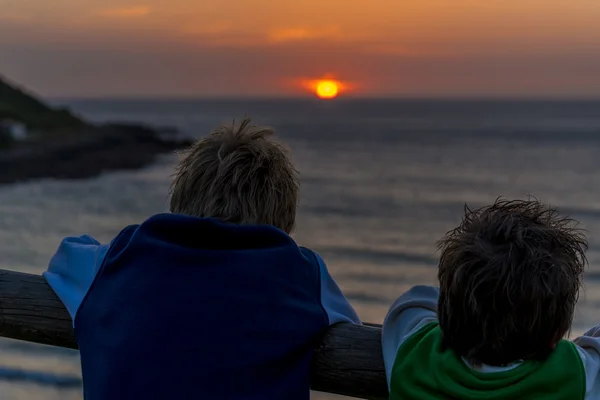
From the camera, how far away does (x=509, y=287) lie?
151 centimetres

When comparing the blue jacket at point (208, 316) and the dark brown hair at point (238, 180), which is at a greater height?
the dark brown hair at point (238, 180)

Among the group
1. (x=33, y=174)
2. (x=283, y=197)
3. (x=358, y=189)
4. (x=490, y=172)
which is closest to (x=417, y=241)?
(x=358, y=189)

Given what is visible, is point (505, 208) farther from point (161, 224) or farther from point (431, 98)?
point (431, 98)

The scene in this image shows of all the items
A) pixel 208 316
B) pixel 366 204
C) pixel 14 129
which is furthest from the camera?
pixel 14 129

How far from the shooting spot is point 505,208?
5.50 feet

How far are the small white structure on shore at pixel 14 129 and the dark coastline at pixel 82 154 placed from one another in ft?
4.87

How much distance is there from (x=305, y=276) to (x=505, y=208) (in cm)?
54

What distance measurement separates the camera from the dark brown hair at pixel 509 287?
152 centimetres

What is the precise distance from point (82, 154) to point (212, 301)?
35.6m

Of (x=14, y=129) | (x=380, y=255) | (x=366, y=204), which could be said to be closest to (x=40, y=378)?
(x=380, y=255)

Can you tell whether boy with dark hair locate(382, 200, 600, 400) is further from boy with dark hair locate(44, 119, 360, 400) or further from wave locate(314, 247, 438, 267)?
wave locate(314, 247, 438, 267)

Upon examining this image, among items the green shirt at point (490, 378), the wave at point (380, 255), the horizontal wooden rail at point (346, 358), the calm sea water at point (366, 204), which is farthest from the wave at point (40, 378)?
the wave at point (380, 255)

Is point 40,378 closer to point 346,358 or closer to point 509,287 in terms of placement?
point 346,358

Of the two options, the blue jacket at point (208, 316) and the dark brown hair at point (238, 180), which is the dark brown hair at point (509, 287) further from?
the dark brown hair at point (238, 180)
